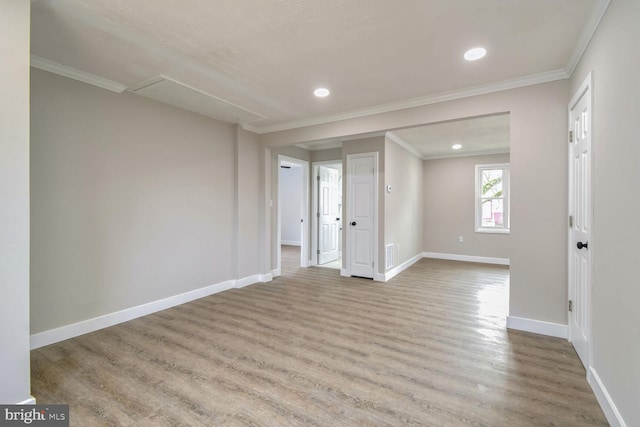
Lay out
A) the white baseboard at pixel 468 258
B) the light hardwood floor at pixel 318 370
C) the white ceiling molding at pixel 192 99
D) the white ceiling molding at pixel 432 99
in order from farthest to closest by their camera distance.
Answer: the white baseboard at pixel 468 258 → the white ceiling molding at pixel 192 99 → the white ceiling molding at pixel 432 99 → the light hardwood floor at pixel 318 370

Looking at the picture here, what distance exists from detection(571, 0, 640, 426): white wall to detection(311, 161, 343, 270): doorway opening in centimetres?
444

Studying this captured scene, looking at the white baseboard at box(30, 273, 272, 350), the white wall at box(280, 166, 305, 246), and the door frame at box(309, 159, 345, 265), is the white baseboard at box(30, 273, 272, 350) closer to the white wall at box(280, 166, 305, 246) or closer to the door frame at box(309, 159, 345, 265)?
the door frame at box(309, 159, 345, 265)

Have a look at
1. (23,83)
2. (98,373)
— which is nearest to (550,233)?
(98,373)

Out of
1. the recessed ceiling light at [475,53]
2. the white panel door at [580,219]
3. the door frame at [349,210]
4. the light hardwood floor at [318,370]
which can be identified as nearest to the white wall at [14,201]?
the light hardwood floor at [318,370]

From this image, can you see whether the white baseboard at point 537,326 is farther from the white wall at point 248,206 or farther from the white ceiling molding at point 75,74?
the white ceiling molding at point 75,74

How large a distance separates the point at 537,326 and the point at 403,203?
3.30m

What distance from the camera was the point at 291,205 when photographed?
1027 centimetres

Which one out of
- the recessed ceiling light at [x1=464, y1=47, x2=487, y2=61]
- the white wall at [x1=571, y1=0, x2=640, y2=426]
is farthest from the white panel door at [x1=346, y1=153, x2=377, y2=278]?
the white wall at [x1=571, y1=0, x2=640, y2=426]

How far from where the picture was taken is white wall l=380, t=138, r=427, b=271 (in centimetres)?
515

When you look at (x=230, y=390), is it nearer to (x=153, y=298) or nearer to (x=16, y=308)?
(x=16, y=308)

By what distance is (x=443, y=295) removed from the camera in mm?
4242

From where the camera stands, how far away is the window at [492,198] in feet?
21.9

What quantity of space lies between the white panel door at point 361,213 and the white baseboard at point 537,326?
2.35 meters

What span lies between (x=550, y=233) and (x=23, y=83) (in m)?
4.24
